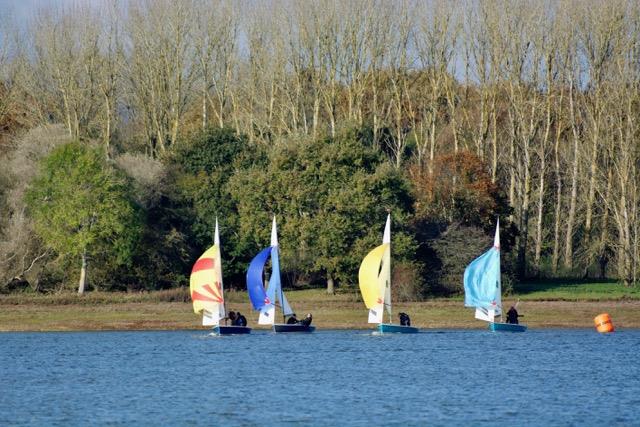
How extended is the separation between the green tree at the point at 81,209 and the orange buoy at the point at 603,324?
30.0m

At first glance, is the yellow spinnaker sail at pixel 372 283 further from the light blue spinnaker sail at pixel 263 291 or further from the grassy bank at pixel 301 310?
the grassy bank at pixel 301 310

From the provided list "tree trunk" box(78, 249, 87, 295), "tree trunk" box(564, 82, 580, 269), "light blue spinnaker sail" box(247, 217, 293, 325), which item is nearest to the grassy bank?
"tree trunk" box(78, 249, 87, 295)

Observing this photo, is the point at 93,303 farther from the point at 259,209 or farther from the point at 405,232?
the point at 405,232

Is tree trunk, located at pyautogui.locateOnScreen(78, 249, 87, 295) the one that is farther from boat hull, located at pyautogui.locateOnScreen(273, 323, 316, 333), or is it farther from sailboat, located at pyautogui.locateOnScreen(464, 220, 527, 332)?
sailboat, located at pyautogui.locateOnScreen(464, 220, 527, 332)

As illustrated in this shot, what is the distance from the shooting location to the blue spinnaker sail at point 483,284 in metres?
69.1

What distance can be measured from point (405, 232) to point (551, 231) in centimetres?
2467

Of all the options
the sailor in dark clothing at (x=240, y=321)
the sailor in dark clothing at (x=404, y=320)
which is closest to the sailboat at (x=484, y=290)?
the sailor in dark clothing at (x=404, y=320)

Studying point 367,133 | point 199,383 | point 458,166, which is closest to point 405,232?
point 458,166

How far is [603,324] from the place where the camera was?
221ft

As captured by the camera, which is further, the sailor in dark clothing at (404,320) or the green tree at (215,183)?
the green tree at (215,183)

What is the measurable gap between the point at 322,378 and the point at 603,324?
2410 cm

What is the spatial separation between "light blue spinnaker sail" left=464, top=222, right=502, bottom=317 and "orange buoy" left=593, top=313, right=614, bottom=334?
17.9 ft

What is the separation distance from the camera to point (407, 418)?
37688mm

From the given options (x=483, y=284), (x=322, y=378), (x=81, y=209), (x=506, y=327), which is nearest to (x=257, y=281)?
(x=483, y=284)
